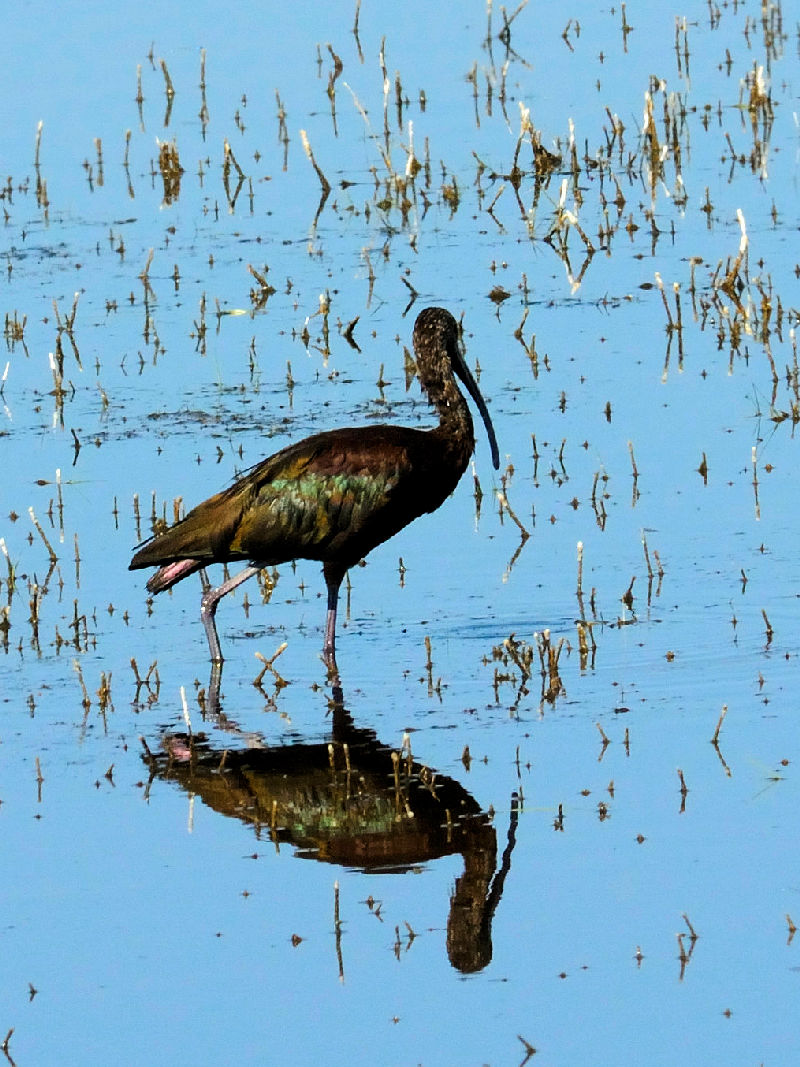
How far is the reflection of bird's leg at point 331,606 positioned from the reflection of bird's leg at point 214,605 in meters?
0.36

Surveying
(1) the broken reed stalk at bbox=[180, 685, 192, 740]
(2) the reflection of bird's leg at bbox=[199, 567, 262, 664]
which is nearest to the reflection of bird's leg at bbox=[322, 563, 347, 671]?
(2) the reflection of bird's leg at bbox=[199, 567, 262, 664]

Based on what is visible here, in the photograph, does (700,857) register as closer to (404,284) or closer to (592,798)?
(592,798)

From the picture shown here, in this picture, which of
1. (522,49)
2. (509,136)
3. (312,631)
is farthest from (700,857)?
(522,49)

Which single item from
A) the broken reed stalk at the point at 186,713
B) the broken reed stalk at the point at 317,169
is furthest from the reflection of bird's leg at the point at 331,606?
the broken reed stalk at the point at 317,169

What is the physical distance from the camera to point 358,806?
8805 mm

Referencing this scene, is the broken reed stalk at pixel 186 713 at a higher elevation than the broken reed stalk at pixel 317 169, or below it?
below

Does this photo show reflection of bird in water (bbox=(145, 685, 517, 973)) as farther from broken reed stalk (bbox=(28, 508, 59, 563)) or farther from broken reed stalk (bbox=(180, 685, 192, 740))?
broken reed stalk (bbox=(28, 508, 59, 563))

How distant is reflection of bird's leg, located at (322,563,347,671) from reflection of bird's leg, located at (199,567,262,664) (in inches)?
14.0

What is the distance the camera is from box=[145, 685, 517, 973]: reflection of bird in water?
791cm

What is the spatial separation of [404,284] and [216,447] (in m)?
3.27

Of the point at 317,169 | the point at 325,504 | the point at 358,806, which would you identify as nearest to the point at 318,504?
the point at 325,504

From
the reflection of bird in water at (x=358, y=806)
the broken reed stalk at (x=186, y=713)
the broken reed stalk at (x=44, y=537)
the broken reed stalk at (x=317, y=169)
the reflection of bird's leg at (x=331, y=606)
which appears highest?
the broken reed stalk at (x=317, y=169)

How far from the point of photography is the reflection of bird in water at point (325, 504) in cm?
1092

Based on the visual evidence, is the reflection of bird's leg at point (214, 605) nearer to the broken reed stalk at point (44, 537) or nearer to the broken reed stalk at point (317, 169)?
the broken reed stalk at point (44, 537)
